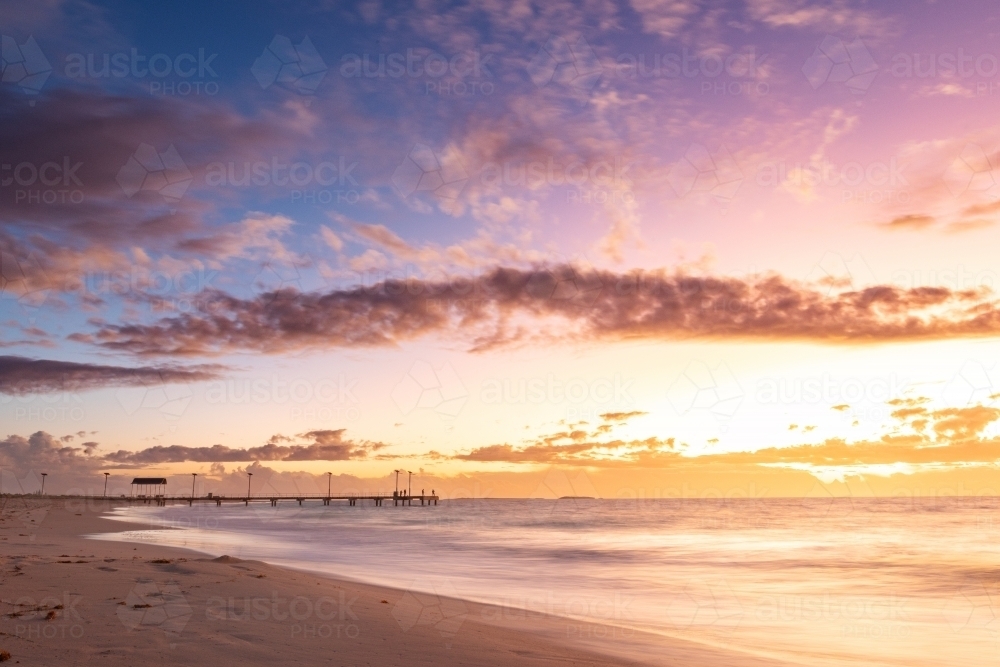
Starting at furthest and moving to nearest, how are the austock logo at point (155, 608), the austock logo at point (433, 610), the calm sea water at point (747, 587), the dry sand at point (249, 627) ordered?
the calm sea water at point (747, 587), the austock logo at point (433, 610), the austock logo at point (155, 608), the dry sand at point (249, 627)

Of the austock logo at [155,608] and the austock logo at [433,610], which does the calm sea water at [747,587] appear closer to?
the austock logo at [433,610]

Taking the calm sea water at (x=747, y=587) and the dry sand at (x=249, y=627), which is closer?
the dry sand at (x=249, y=627)

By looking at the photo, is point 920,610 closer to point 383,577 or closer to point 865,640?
point 865,640

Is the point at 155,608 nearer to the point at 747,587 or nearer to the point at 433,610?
the point at 433,610

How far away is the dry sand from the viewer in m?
8.95

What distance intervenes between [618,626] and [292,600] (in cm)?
817

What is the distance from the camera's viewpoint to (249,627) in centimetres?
1066

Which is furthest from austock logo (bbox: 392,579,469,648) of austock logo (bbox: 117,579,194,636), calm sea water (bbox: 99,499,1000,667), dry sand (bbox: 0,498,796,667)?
austock logo (bbox: 117,579,194,636)

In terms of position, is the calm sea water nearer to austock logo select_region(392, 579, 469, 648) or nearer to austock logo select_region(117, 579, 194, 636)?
austock logo select_region(392, 579, 469, 648)

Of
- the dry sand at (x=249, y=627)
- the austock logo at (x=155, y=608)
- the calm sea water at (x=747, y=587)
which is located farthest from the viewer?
the calm sea water at (x=747, y=587)

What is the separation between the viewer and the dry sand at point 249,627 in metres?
8.95

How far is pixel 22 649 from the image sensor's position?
825 cm

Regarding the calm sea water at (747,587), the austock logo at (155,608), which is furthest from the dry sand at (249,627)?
the calm sea water at (747,587)

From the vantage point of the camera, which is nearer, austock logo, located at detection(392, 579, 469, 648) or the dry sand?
the dry sand
